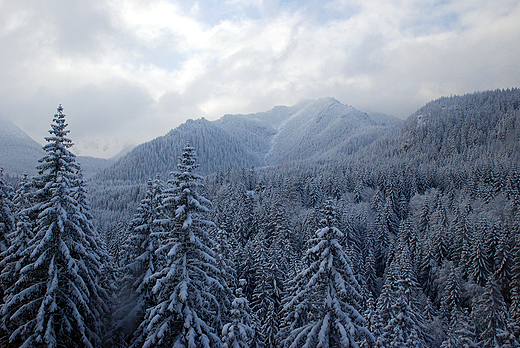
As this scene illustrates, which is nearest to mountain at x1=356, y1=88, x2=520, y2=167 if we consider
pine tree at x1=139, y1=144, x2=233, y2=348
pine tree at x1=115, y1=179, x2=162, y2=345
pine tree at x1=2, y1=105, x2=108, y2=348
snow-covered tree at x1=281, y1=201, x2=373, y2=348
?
snow-covered tree at x1=281, y1=201, x2=373, y2=348

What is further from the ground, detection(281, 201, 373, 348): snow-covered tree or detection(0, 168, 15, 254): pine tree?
detection(0, 168, 15, 254): pine tree

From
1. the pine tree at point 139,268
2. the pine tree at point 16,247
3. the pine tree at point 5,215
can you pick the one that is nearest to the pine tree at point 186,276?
the pine tree at point 139,268

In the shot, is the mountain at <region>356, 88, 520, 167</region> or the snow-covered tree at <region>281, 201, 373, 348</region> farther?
the mountain at <region>356, 88, 520, 167</region>

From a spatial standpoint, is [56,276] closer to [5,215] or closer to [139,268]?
[139,268]

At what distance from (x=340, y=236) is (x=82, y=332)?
43.3ft

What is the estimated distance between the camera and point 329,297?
475 inches

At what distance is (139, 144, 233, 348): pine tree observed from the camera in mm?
12195

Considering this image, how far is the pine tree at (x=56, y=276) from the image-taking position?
1264cm

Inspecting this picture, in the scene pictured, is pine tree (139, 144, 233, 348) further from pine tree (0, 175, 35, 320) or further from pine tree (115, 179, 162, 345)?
pine tree (0, 175, 35, 320)

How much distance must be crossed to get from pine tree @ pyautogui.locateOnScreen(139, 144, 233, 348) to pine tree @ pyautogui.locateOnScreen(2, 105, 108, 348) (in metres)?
3.81

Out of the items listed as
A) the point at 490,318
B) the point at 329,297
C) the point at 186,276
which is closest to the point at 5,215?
the point at 186,276

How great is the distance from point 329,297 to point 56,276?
→ 13.1 m

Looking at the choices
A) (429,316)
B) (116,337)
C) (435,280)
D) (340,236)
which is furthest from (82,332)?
(435,280)

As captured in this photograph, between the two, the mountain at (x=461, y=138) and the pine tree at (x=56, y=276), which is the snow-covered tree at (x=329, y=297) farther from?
the mountain at (x=461, y=138)
